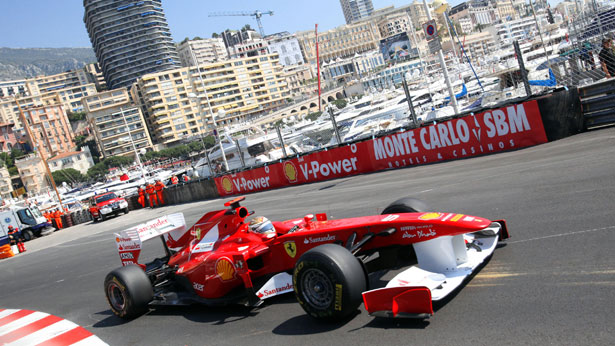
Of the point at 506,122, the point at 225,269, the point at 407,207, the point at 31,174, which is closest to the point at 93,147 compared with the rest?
the point at 31,174

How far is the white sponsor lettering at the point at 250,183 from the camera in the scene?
23.1 m

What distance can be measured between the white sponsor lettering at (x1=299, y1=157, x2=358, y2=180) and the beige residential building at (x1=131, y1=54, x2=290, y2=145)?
106 m

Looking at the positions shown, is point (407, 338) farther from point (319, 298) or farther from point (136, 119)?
point (136, 119)

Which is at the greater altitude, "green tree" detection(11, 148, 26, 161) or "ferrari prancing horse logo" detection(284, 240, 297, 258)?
"green tree" detection(11, 148, 26, 161)

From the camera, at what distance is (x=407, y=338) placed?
4.26m

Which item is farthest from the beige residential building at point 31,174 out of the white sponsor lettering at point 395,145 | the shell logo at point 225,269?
the shell logo at point 225,269

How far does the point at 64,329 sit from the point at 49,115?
149 meters

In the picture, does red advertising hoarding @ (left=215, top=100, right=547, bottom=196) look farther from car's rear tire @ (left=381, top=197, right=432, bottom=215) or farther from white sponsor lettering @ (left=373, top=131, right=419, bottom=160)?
car's rear tire @ (left=381, top=197, right=432, bottom=215)

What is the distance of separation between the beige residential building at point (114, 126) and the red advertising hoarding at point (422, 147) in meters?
113

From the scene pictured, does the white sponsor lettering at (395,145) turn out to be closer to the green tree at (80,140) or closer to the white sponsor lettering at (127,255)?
the white sponsor lettering at (127,255)

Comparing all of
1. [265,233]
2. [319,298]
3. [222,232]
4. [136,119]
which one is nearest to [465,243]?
[319,298]

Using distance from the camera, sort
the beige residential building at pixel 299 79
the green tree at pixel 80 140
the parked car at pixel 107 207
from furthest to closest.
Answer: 1. the beige residential building at pixel 299 79
2. the green tree at pixel 80 140
3. the parked car at pixel 107 207

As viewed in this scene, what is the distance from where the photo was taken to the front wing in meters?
4.40

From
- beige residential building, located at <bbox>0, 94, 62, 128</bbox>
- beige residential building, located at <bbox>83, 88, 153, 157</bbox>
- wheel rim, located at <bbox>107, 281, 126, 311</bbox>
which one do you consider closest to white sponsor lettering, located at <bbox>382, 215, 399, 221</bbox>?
wheel rim, located at <bbox>107, 281, 126, 311</bbox>
